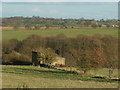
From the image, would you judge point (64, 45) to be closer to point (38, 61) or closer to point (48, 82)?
point (38, 61)

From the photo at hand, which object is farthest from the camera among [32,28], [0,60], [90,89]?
[0,60]

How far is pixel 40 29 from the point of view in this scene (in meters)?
35.0

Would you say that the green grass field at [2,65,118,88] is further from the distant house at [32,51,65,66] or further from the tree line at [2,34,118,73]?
the tree line at [2,34,118,73]

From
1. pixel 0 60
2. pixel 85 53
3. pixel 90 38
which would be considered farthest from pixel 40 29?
pixel 85 53

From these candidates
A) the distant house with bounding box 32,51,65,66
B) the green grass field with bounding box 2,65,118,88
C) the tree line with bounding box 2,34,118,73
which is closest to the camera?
the green grass field with bounding box 2,65,118,88

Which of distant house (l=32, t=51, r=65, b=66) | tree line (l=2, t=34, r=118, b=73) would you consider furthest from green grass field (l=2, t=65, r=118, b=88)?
tree line (l=2, t=34, r=118, b=73)

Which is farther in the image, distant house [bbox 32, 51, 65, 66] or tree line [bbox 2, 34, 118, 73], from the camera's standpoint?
tree line [bbox 2, 34, 118, 73]

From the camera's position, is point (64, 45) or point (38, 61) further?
point (64, 45)

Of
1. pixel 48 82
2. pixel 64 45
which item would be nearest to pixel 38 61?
pixel 64 45

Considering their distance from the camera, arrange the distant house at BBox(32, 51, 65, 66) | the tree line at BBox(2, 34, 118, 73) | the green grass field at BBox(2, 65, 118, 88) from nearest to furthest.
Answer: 1. the green grass field at BBox(2, 65, 118, 88)
2. the distant house at BBox(32, 51, 65, 66)
3. the tree line at BBox(2, 34, 118, 73)

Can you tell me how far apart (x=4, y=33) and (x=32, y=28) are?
11.7 m

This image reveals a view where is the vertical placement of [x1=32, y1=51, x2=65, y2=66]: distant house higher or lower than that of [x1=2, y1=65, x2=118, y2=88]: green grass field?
lower

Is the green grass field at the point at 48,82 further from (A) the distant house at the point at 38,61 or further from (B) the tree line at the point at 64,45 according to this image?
(B) the tree line at the point at 64,45

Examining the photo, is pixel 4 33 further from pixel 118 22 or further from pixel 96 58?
pixel 118 22
